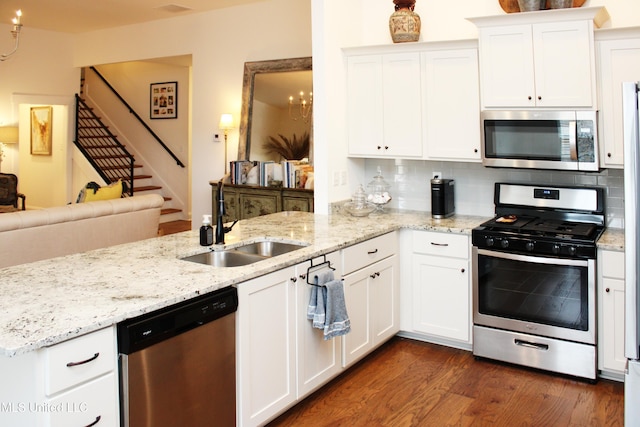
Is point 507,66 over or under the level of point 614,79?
over

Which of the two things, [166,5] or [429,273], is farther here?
[166,5]

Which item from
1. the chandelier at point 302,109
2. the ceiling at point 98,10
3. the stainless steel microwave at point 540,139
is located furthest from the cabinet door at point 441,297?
the ceiling at point 98,10

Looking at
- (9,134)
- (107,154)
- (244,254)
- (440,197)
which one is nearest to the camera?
(244,254)

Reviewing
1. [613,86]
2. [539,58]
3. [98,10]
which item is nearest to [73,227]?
[539,58]

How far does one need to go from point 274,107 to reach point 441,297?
12.7ft

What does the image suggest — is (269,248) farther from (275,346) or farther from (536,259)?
(536,259)

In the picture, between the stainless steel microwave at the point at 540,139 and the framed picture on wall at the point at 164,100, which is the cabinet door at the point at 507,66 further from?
the framed picture on wall at the point at 164,100

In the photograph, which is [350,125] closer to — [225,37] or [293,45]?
[293,45]

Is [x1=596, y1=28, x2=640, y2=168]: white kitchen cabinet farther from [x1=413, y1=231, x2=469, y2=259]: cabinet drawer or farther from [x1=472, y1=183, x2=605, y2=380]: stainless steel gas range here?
[x1=413, y1=231, x2=469, y2=259]: cabinet drawer

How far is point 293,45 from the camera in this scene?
272 inches

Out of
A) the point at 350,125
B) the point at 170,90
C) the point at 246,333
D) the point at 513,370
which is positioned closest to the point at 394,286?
the point at 513,370

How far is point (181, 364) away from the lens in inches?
89.1

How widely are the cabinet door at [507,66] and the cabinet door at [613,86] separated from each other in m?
0.41

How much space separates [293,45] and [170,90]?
12.0ft
